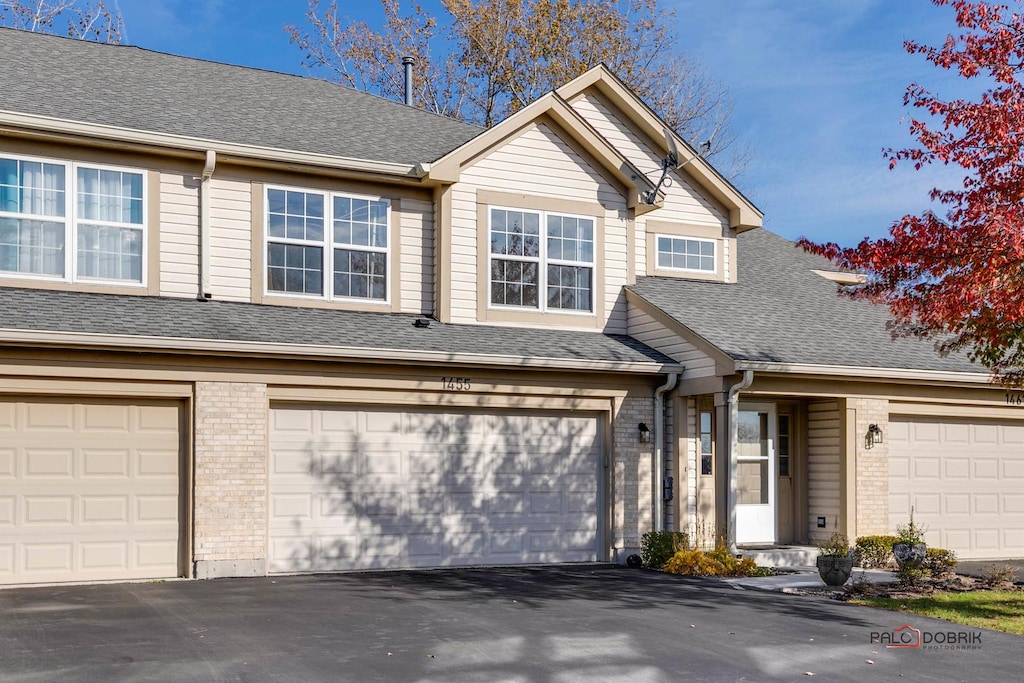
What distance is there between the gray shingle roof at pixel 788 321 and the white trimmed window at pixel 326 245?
4236mm

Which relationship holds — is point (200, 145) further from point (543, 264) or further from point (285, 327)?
point (543, 264)

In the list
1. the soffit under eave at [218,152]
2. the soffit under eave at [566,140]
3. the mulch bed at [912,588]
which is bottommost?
the mulch bed at [912,588]

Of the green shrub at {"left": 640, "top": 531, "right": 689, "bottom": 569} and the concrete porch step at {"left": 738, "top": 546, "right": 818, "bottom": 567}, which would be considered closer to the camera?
the green shrub at {"left": 640, "top": 531, "right": 689, "bottom": 569}

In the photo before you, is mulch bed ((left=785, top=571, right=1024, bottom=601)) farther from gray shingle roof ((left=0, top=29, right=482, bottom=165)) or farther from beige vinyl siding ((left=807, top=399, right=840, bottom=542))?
gray shingle roof ((left=0, top=29, right=482, bottom=165))

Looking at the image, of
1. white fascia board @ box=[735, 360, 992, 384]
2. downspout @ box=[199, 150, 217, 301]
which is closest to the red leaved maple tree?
white fascia board @ box=[735, 360, 992, 384]

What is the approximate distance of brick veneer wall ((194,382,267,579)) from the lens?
13844mm

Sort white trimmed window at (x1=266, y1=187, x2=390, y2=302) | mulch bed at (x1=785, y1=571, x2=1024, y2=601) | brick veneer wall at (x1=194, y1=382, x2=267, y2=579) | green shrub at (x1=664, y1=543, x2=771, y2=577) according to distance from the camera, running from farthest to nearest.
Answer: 1. white trimmed window at (x1=266, y1=187, x2=390, y2=302)
2. green shrub at (x1=664, y1=543, x2=771, y2=577)
3. brick veneer wall at (x1=194, y1=382, x2=267, y2=579)
4. mulch bed at (x1=785, y1=571, x2=1024, y2=601)

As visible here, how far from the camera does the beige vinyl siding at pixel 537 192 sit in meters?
16.7

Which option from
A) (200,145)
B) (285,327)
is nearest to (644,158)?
(285,327)

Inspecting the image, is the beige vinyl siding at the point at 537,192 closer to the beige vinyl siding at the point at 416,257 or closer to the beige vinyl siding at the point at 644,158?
the beige vinyl siding at the point at 416,257

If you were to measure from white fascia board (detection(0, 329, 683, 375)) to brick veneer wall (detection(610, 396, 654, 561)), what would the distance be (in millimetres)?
723

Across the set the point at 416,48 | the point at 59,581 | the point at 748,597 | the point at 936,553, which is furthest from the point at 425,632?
the point at 416,48

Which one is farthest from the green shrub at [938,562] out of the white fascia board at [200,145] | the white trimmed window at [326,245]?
the white fascia board at [200,145]

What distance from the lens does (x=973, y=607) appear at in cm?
1234
